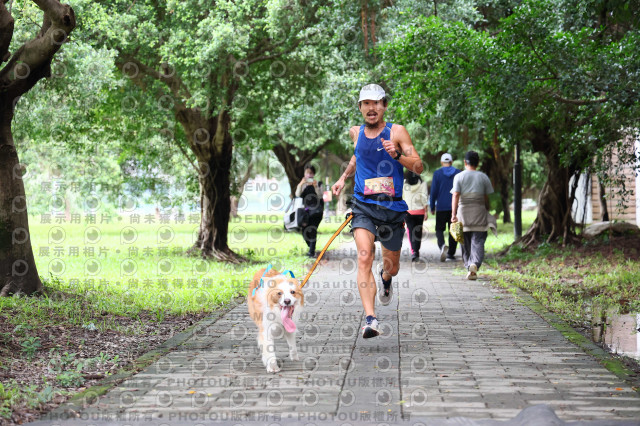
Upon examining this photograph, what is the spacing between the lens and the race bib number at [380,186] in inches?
278

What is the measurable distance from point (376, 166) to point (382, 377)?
2246mm

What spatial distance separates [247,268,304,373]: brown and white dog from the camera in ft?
18.5

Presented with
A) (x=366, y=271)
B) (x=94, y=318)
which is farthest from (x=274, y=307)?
(x=94, y=318)

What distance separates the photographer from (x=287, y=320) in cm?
569

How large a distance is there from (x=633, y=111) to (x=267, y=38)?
811 centimetres

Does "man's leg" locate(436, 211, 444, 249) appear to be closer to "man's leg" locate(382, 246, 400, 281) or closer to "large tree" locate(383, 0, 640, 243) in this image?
"large tree" locate(383, 0, 640, 243)

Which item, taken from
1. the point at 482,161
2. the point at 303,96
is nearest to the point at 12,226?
the point at 303,96

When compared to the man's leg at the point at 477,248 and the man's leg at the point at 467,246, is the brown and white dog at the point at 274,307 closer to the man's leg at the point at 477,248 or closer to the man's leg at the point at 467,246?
the man's leg at the point at 477,248

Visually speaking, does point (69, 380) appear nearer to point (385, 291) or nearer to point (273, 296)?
point (273, 296)

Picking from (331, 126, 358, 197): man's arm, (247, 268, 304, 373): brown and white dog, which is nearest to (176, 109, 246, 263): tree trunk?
(331, 126, 358, 197): man's arm

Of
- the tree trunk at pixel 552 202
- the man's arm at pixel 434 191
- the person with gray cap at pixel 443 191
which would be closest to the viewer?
the person with gray cap at pixel 443 191

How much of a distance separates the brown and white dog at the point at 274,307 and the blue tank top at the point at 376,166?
1609mm

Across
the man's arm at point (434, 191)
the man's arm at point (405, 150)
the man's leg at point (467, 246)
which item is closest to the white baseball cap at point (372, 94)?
the man's arm at point (405, 150)

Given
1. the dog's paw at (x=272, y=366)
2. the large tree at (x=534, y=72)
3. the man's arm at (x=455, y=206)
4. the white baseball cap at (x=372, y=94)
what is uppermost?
the large tree at (x=534, y=72)
